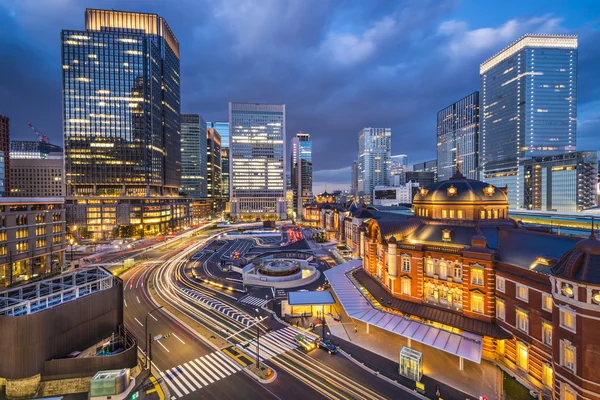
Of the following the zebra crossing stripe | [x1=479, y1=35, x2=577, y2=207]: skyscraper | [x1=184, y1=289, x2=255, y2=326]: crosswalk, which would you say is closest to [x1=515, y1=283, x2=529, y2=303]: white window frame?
[x1=184, y1=289, x2=255, y2=326]: crosswalk

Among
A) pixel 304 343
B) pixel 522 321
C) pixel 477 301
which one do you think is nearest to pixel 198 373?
pixel 304 343

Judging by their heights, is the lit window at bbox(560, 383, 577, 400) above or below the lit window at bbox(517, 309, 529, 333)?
below

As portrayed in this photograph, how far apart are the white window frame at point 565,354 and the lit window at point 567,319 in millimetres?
1206

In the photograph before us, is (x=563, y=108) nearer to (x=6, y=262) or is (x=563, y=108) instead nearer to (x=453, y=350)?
(x=453, y=350)

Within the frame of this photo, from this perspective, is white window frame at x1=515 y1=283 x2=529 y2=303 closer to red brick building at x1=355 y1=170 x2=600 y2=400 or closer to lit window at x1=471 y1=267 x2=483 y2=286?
red brick building at x1=355 y1=170 x2=600 y2=400

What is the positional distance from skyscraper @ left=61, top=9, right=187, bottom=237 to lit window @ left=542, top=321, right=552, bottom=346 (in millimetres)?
147740

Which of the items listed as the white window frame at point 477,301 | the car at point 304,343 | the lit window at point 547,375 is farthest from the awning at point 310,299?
the lit window at point 547,375

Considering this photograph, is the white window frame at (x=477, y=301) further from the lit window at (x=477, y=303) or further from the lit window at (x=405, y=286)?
the lit window at (x=405, y=286)

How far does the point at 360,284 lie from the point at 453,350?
809 inches

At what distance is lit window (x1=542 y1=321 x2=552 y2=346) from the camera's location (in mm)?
26391

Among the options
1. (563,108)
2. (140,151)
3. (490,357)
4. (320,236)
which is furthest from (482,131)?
(140,151)

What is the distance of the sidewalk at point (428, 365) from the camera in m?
27.3

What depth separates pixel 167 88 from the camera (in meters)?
161

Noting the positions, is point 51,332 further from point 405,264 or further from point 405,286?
point 405,264
